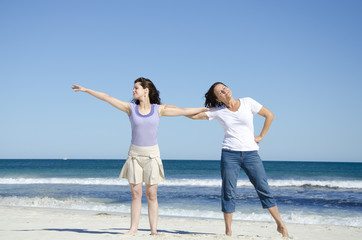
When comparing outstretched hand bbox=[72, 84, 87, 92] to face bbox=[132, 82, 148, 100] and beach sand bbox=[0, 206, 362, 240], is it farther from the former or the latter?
beach sand bbox=[0, 206, 362, 240]

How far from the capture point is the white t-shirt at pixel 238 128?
3.96 metres

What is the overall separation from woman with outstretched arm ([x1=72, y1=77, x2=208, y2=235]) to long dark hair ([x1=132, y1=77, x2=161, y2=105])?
2cm

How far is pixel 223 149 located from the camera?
4047 millimetres

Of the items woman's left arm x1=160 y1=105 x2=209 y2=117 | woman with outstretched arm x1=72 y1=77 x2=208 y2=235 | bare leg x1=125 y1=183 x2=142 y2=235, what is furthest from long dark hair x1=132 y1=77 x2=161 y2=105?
bare leg x1=125 y1=183 x2=142 y2=235

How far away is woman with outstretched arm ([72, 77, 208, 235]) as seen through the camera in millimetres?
4004

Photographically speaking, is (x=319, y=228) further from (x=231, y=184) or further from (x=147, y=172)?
(x=147, y=172)

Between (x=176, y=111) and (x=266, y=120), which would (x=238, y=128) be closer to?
(x=266, y=120)

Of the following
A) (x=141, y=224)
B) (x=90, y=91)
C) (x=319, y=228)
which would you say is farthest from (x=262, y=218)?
(x=90, y=91)

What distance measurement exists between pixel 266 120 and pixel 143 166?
1.73 metres

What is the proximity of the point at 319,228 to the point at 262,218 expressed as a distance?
75.6 inches

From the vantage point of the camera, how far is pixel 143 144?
158 inches

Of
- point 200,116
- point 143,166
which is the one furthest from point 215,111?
point 143,166

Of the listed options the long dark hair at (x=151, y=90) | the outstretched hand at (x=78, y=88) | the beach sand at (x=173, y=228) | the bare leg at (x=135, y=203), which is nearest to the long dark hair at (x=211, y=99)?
the long dark hair at (x=151, y=90)

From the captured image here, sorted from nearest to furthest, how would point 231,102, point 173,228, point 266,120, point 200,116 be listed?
point 231,102, point 200,116, point 266,120, point 173,228
